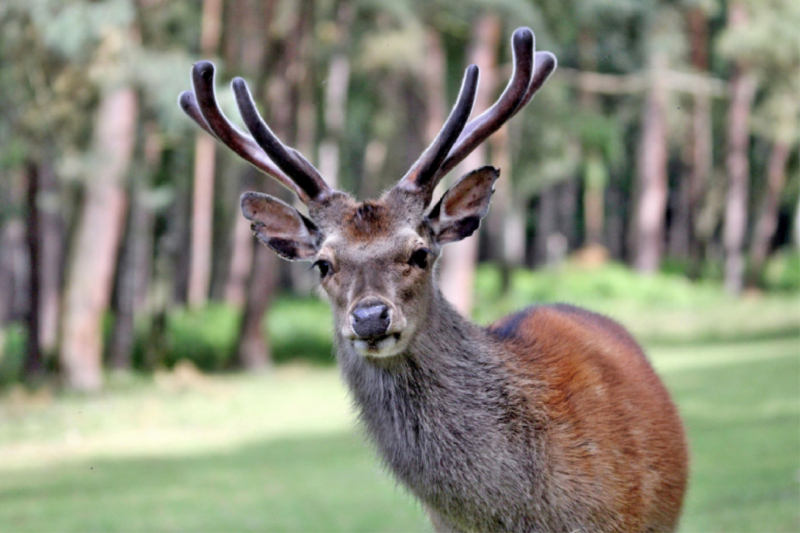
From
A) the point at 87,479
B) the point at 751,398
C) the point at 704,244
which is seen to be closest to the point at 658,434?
the point at 87,479

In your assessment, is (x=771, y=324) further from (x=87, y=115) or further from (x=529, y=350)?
(x=529, y=350)

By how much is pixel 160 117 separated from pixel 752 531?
12.1 metres

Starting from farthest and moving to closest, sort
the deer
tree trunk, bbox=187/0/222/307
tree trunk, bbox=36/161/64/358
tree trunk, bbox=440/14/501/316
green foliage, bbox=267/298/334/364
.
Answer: tree trunk, bbox=187/0/222/307
green foliage, bbox=267/298/334/364
tree trunk, bbox=440/14/501/316
tree trunk, bbox=36/161/64/358
the deer

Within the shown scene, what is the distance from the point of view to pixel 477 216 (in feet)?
16.4

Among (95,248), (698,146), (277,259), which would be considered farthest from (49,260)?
(698,146)

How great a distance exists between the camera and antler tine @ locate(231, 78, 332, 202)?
16.1 ft

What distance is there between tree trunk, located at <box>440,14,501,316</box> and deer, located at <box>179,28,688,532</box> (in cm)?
1792

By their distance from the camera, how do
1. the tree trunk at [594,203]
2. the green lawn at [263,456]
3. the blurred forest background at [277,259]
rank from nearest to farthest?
the green lawn at [263,456] → the blurred forest background at [277,259] → the tree trunk at [594,203]

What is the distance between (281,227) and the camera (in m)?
5.19

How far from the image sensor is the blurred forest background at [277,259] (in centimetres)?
1164

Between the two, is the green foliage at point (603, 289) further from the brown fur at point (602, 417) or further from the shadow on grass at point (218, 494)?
the brown fur at point (602, 417)

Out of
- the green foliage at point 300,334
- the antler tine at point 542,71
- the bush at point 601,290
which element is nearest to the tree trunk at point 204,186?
the green foliage at point 300,334

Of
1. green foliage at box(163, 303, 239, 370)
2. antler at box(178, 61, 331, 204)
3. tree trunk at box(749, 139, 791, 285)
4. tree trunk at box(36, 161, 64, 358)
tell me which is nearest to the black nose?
antler at box(178, 61, 331, 204)

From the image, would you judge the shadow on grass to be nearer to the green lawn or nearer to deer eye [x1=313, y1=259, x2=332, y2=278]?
the green lawn
